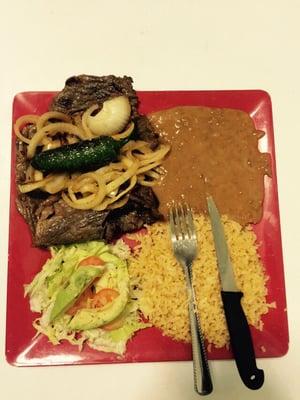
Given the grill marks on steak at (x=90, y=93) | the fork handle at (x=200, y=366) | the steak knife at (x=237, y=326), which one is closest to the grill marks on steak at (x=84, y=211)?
the grill marks on steak at (x=90, y=93)

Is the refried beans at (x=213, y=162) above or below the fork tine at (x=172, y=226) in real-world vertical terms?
above

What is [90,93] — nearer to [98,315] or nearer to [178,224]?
[178,224]

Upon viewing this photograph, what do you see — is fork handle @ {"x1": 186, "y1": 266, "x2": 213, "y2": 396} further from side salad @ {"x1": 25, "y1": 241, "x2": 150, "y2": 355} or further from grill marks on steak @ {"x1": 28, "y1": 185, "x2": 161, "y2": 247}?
grill marks on steak @ {"x1": 28, "y1": 185, "x2": 161, "y2": 247}

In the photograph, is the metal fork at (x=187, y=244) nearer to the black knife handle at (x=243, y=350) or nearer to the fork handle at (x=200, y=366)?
the fork handle at (x=200, y=366)

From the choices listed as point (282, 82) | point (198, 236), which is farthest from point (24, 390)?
point (282, 82)

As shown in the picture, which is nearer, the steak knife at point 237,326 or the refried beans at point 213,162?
the steak knife at point 237,326

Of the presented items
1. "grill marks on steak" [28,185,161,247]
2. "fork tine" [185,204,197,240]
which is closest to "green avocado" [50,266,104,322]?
"grill marks on steak" [28,185,161,247]
